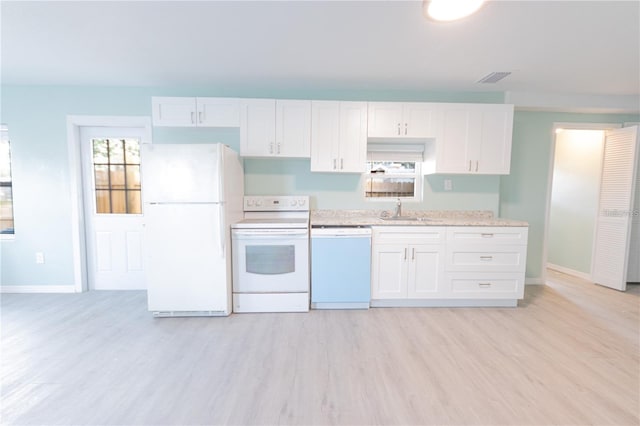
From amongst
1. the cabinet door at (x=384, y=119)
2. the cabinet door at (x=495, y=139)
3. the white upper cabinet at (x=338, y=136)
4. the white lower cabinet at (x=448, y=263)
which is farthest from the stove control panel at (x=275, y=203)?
the cabinet door at (x=495, y=139)

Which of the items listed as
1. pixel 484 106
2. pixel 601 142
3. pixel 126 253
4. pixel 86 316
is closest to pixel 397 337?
pixel 484 106

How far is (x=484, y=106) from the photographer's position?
119 inches

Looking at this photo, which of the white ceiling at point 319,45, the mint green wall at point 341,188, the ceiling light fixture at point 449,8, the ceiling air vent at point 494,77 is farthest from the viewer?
the mint green wall at point 341,188

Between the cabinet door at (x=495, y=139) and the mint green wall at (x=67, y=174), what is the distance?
1.00ft

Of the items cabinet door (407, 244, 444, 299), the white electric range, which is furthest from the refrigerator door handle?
cabinet door (407, 244, 444, 299)

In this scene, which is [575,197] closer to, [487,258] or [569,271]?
[569,271]

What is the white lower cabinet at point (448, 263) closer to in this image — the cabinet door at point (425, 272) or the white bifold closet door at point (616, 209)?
the cabinet door at point (425, 272)

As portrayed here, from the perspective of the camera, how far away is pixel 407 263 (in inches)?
111

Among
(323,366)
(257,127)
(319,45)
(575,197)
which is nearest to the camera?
(323,366)

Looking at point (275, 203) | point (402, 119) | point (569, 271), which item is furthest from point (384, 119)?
point (569, 271)

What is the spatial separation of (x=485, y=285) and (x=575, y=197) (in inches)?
99.8

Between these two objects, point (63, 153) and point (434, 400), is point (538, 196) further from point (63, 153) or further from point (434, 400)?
point (63, 153)

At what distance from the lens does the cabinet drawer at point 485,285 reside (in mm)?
2830

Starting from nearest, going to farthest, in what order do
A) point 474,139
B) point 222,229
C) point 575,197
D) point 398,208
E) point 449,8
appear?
point 449,8 → point 222,229 → point 474,139 → point 398,208 → point 575,197
